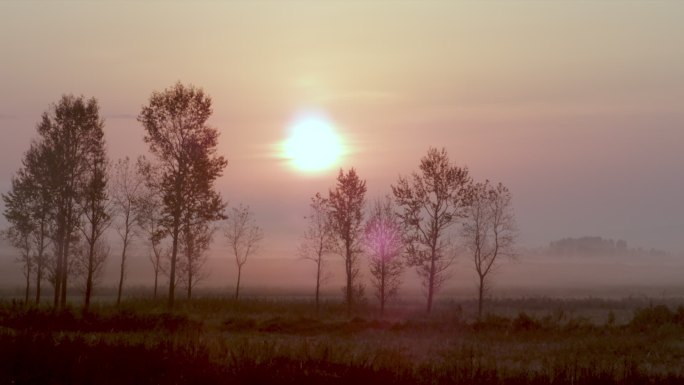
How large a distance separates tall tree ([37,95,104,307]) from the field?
630 cm

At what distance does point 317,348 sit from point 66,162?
106ft

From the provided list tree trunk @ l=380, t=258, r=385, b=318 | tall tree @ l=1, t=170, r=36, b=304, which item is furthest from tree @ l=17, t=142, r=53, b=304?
tree trunk @ l=380, t=258, r=385, b=318

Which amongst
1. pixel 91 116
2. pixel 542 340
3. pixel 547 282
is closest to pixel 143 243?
pixel 91 116

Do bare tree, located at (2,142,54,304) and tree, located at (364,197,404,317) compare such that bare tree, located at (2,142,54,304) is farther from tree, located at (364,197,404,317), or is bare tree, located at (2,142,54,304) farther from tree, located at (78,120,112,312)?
tree, located at (364,197,404,317)

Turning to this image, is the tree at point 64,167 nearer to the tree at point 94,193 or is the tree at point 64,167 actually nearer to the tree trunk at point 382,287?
the tree at point 94,193

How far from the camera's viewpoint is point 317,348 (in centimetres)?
2147

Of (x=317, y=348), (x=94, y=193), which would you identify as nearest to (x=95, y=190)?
(x=94, y=193)

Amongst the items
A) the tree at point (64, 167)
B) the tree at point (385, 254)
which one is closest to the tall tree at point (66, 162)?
the tree at point (64, 167)

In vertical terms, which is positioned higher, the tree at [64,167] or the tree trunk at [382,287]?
the tree at [64,167]

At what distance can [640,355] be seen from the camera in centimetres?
2742

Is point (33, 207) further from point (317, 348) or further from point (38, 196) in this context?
point (317, 348)

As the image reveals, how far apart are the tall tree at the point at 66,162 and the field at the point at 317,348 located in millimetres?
6299

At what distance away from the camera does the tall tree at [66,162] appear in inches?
1875

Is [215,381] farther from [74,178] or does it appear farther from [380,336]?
[74,178]
